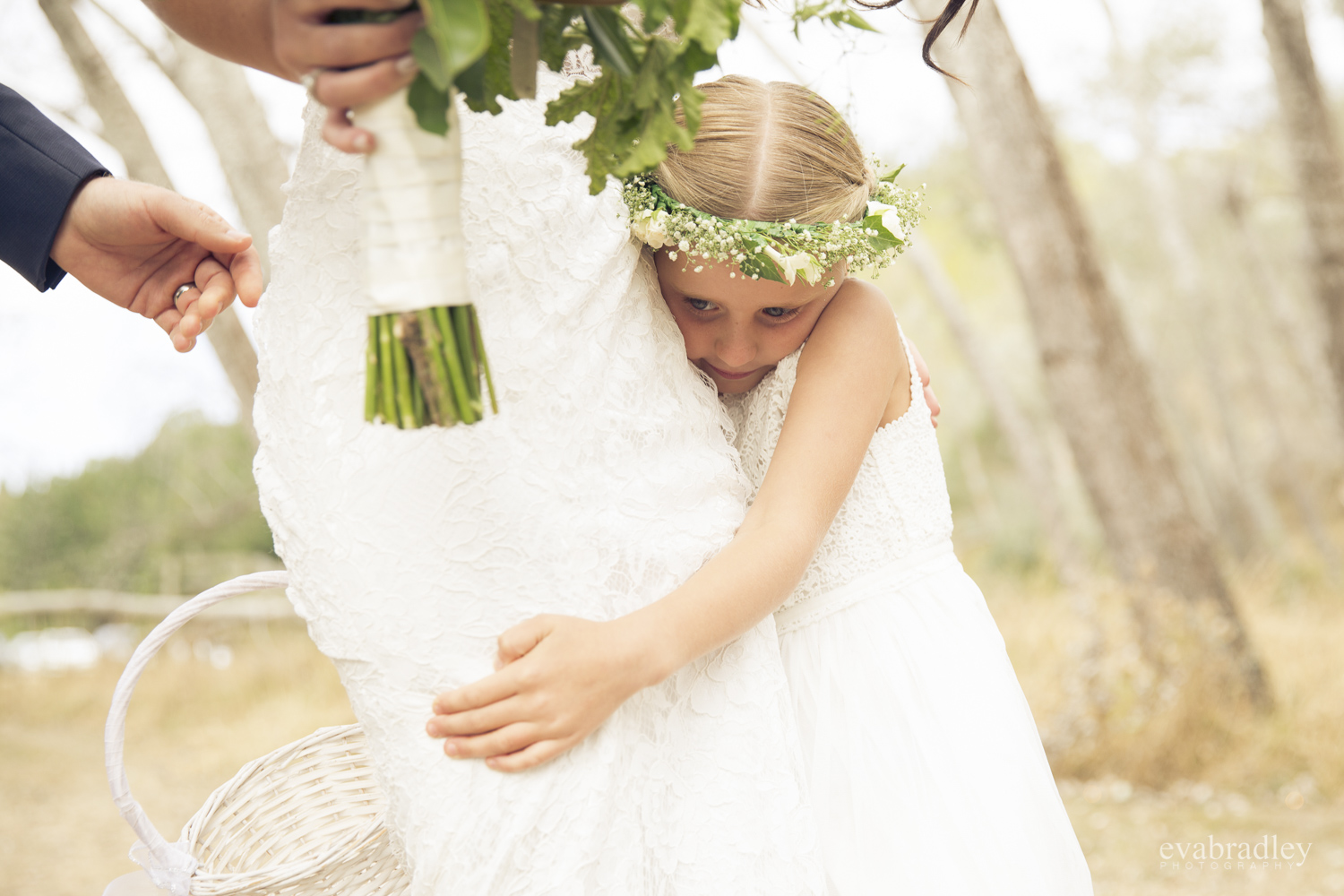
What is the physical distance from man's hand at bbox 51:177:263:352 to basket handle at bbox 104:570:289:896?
44 cm

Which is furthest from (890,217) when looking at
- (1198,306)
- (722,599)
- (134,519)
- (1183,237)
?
(1198,306)

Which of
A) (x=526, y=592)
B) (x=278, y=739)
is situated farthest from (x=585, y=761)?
(x=278, y=739)

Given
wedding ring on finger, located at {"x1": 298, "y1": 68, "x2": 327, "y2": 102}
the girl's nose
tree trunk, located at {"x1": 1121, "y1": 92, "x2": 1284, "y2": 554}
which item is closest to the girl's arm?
the girl's nose

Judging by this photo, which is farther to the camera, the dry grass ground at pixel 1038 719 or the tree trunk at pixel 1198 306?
the tree trunk at pixel 1198 306

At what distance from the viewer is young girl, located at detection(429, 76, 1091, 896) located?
5.81ft

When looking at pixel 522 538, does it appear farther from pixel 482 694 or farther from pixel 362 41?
pixel 362 41

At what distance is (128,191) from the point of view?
1730mm

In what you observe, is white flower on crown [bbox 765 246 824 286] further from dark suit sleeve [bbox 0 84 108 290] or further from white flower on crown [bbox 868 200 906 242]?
dark suit sleeve [bbox 0 84 108 290]

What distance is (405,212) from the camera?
1.08 meters

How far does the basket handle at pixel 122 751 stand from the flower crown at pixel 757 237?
35.0 inches

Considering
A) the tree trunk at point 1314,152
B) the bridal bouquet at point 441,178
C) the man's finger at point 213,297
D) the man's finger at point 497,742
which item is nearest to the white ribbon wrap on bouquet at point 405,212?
the bridal bouquet at point 441,178

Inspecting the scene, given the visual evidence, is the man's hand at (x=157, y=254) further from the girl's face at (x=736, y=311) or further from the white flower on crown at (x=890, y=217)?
the white flower on crown at (x=890, y=217)

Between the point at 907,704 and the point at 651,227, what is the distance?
1.02 metres

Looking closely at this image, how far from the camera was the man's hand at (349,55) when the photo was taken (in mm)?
1035
